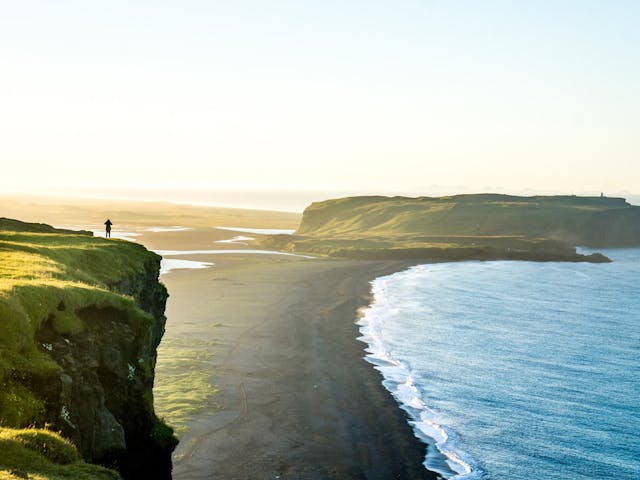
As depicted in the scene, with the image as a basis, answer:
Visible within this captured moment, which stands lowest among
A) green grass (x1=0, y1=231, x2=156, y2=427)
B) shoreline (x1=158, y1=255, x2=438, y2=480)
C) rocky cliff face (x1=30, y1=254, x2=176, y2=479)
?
shoreline (x1=158, y1=255, x2=438, y2=480)

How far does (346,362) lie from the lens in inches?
2243

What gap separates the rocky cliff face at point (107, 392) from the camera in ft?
85.1

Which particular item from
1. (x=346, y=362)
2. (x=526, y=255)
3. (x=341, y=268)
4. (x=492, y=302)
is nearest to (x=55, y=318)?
(x=346, y=362)

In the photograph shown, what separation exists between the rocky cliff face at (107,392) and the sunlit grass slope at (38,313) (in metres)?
0.37

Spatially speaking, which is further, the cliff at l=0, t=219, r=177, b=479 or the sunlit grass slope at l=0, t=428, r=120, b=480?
the cliff at l=0, t=219, r=177, b=479

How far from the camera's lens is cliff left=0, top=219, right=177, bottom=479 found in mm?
24484

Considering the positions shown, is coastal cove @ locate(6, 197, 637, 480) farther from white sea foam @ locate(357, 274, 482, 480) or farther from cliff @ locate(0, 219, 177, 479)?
cliff @ locate(0, 219, 177, 479)

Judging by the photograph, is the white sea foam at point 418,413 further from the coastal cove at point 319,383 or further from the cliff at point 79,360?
the cliff at point 79,360

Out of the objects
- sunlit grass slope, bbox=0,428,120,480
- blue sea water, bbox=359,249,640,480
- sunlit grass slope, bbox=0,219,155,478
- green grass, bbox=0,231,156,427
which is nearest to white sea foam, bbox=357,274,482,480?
blue sea water, bbox=359,249,640,480

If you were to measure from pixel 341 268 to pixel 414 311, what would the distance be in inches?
1992

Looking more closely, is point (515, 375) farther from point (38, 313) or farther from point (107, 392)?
point (38, 313)

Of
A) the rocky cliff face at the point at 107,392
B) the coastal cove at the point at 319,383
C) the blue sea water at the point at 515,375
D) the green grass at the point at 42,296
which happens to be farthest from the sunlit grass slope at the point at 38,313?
the blue sea water at the point at 515,375

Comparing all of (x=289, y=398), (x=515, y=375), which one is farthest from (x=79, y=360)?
(x=515, y=375)

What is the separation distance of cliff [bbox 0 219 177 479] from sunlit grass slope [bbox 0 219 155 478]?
0.05m
